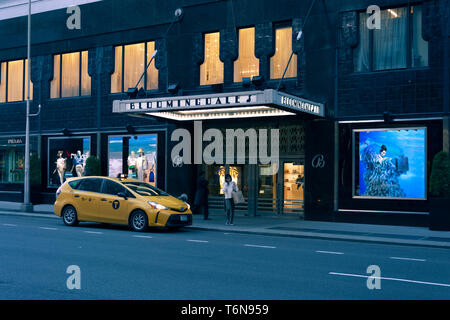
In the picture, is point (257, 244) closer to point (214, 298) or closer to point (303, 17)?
point (214, 298)

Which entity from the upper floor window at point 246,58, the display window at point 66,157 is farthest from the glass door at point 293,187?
the display window at point 66,157

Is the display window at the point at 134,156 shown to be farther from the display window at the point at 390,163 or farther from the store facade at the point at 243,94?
the display window at the point at 390,163

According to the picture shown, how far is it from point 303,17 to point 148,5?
295 inches

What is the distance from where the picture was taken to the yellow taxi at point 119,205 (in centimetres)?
1577

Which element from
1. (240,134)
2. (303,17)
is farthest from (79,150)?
(303,17)

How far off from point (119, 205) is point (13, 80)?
50.7ft

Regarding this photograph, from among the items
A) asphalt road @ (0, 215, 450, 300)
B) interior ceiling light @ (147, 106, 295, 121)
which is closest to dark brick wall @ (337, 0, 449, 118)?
interior ceiling light @ (147, 106, 295, 121)

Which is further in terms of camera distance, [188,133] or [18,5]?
[18,5]

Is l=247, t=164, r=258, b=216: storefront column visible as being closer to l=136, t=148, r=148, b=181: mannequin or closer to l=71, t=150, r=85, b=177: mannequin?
l=136, t=148, r=148, b=181: mannequin

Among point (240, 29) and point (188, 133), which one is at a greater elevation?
point (240, 29)

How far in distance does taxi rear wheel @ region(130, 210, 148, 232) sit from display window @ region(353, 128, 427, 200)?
775cm

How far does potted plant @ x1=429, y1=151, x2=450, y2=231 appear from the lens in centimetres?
1642
